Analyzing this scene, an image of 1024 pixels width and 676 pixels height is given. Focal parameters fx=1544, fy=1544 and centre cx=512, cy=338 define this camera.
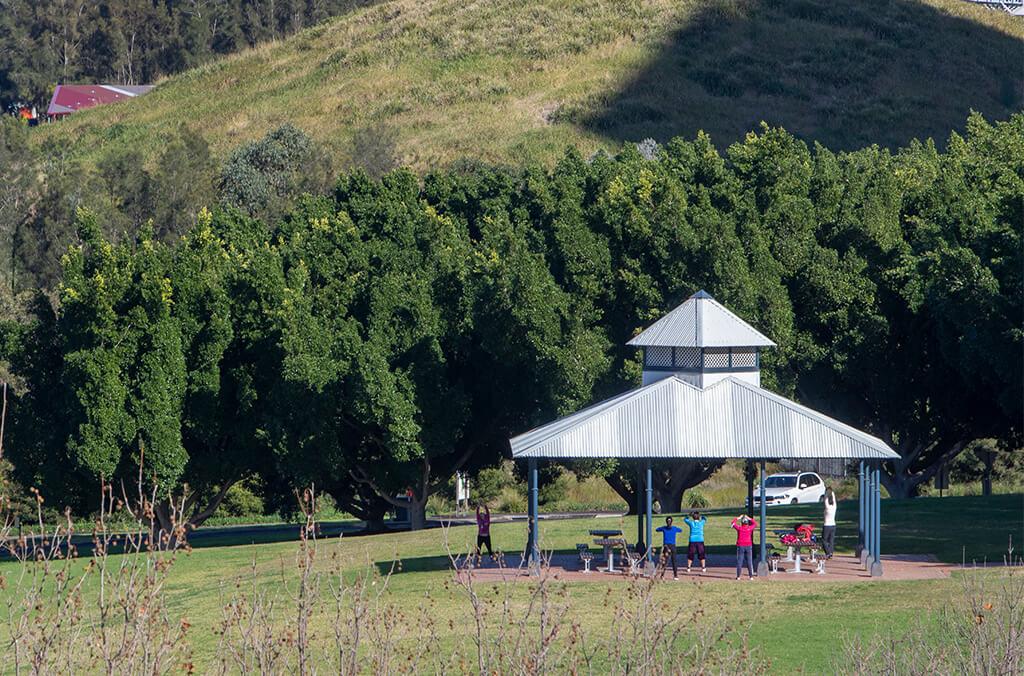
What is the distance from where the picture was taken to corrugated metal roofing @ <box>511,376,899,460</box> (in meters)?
25.9

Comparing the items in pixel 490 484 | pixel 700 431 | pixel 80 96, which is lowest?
pixel 490 484

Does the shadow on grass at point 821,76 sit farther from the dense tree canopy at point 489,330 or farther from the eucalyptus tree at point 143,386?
the eucalyptus tree at point 143,386

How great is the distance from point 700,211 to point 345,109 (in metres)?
53.6

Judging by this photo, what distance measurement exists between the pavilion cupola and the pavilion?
0.06 ft

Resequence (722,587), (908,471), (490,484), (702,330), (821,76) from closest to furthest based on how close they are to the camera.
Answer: (722,587), (702,330), (908,471), (490,484), (821,76)

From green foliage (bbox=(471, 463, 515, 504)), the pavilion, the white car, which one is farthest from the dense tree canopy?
the pavilion

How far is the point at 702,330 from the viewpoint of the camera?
2775 cm

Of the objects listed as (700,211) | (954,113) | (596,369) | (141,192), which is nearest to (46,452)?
(596,369)

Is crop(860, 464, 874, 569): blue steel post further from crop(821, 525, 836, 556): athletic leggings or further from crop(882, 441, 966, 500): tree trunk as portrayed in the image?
crop(882, 441, 966, 500): tree trunk

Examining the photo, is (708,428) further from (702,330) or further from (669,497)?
(669,497)

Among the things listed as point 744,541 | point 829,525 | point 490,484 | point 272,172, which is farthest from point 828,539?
point 272,172

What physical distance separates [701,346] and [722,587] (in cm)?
460

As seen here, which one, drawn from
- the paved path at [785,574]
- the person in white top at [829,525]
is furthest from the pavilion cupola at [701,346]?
the paved path at [785,574]

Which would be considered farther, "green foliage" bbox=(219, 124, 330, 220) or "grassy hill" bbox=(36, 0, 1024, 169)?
"grassy hill" bbox=(36, 0, 1024, 169)
